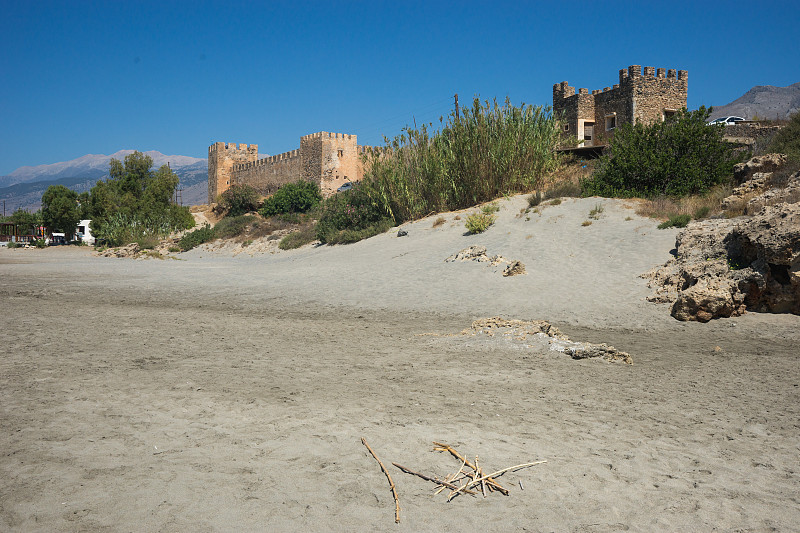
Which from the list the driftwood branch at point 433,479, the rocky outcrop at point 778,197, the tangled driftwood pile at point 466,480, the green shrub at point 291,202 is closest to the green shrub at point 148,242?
the green shrub at point 291,202

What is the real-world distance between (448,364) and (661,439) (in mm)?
2417

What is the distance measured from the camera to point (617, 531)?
2.74 metres

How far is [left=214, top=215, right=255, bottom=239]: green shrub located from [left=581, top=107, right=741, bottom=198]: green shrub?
17.1m

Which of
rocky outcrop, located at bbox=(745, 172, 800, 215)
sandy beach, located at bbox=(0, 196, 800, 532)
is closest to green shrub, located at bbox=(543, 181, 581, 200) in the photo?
rocky outcrop, located at bbox=(745, 172, 800, 215)

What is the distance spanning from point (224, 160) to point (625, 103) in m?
37.8

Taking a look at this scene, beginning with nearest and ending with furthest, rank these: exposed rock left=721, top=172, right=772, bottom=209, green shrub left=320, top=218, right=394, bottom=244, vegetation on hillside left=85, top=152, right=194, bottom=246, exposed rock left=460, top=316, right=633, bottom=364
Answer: exposed rock left=460, top=316, right=633, bottom=364 → exposed rock left=721, top=172, right=772, bottom=209 → green shrub left=320, top=218, right=394, bottom=244 → vegetation on hillside left=85, top=152, right=194, bottom=246

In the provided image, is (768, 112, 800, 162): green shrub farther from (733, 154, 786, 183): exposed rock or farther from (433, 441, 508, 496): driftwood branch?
(433, 441, 508, 496): driftwood branch

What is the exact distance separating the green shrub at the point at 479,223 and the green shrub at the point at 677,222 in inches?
185

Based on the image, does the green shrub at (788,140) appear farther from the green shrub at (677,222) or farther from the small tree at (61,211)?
the small tree at (61,211)

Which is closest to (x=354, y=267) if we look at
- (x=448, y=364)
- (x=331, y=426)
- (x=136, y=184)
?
(x=448, y=364)

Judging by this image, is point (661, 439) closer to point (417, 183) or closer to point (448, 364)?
point (448, 364)

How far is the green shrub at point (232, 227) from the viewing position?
2741 centimetres

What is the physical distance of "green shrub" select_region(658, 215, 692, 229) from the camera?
42.0 feet

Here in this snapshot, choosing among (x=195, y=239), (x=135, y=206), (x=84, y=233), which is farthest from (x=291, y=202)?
(x=84, y=233)
